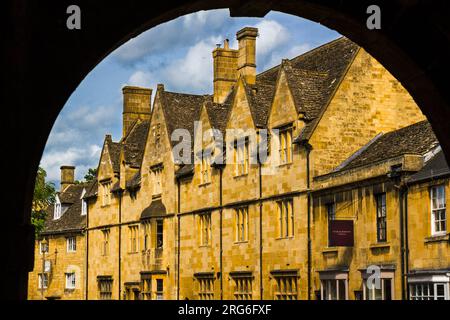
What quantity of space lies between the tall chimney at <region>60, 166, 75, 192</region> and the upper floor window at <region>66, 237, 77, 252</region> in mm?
11323

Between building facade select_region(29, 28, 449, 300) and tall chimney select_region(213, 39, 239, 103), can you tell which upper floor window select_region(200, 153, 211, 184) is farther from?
tall chimney select_region(213, 39, 239, 103)

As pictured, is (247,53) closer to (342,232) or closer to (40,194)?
(342,232)

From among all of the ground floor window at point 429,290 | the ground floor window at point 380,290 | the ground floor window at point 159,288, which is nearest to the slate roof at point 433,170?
the ground floor window at point 429,290

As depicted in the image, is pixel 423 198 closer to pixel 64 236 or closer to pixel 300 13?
pixel 300 13

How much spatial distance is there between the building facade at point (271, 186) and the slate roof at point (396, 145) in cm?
19

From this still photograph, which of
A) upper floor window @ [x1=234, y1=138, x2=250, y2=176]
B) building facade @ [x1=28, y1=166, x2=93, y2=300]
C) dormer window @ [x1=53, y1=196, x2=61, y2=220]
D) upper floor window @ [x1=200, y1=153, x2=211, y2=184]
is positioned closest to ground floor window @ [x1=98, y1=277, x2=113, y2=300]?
building facade @ [x1=28, y1=166, x2=93, y2=300]

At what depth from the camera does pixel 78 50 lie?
19.0 feet

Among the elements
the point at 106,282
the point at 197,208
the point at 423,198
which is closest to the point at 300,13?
the point at 423,198

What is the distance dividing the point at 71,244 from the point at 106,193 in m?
7.10

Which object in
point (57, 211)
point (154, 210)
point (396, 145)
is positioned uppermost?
point (57, 211)

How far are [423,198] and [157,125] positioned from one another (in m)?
24.5

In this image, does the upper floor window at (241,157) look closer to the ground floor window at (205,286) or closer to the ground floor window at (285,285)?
the ground floor window at (205,286)

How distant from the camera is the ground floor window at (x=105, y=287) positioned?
55.6m

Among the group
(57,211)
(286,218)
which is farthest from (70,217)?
(286,218)
